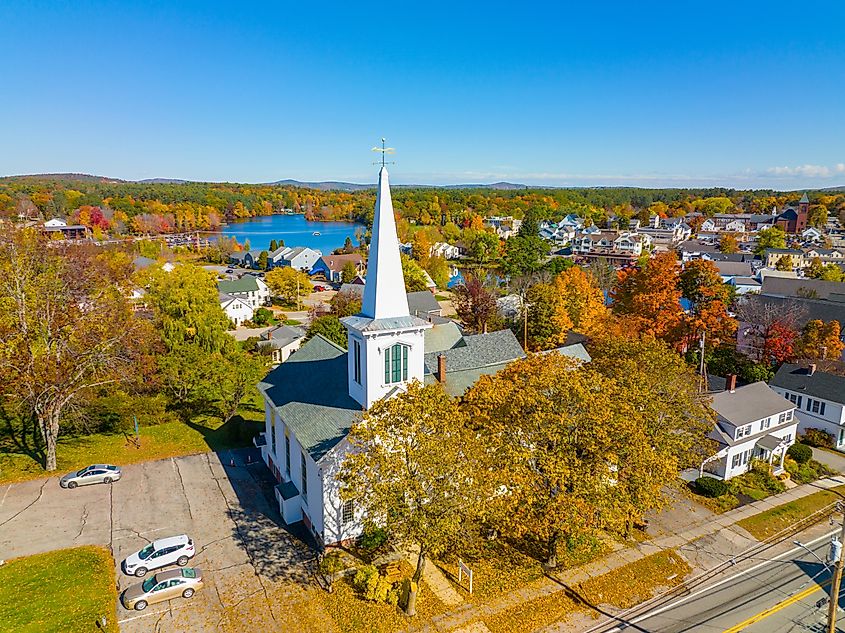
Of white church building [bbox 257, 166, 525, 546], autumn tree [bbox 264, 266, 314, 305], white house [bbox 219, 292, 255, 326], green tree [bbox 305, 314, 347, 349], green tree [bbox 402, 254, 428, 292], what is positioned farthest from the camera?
autumn tree [bbox 264, 266, 314, 305]

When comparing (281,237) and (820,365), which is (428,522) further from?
(281,237)

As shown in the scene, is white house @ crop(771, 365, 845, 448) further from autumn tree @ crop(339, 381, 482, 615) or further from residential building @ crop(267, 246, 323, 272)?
residential building @ crop(267, 246, 323, 272)

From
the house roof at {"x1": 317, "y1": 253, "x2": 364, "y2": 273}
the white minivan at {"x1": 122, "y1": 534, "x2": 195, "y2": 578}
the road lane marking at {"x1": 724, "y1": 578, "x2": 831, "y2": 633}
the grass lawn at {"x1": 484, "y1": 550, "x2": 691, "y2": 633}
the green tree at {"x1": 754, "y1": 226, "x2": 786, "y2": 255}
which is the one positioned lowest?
the road lane marking at {"x1": 724, "y1": 578, "x2": 831, "y2": 633}

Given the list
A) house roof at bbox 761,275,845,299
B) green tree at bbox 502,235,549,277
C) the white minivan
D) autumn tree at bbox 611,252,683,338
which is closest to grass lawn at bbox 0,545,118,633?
the white minivan

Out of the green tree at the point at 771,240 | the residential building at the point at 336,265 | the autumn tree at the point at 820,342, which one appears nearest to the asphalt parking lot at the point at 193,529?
the autumn tree at the point at 820,342

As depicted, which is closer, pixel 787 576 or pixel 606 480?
A: pixel 606 480

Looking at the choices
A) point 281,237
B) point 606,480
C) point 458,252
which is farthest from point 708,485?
point 281,237

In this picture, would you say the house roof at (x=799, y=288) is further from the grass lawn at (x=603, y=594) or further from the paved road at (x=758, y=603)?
the grass lawn at (x=603, y=594)
